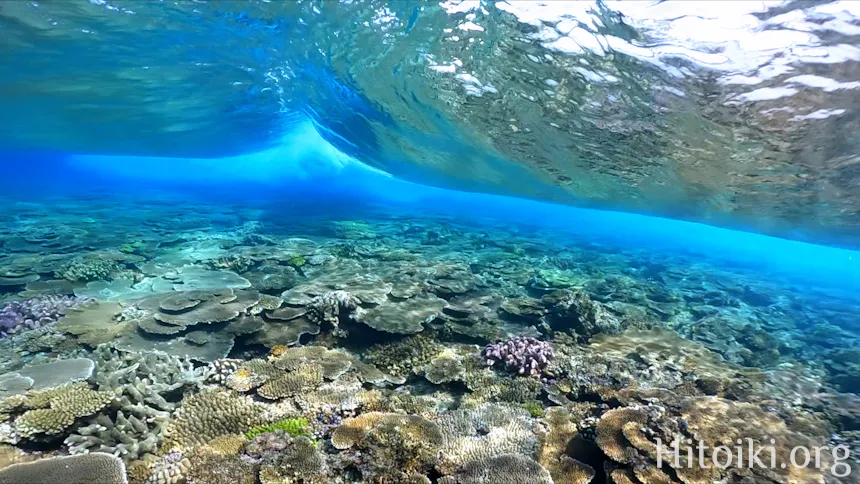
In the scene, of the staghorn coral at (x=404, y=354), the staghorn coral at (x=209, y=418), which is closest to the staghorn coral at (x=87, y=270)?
the staghorn coral at (x=209, y=418)

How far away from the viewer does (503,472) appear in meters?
4.28

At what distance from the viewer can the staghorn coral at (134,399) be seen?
14.5 ft

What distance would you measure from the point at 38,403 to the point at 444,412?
5126 millimetres

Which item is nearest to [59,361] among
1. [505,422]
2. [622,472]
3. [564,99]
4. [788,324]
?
[505,422]

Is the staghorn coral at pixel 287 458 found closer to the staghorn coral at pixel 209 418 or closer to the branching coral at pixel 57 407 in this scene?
the staghorn coral at pixel 209 418

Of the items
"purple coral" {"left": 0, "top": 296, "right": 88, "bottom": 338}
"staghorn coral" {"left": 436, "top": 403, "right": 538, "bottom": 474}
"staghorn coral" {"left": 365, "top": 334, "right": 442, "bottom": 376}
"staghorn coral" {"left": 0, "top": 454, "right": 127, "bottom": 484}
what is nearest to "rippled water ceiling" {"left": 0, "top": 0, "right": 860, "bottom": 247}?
"staghorn coral" {"left": 365, "top": 334, "right": 442, "bottom": 376}

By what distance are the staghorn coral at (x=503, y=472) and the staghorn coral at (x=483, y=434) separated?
0.12 meters

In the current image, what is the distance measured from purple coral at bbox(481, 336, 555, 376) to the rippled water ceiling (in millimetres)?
8454

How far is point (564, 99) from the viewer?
15.9m

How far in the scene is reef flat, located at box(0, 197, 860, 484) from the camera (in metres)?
4.40

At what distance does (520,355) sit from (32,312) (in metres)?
10.2

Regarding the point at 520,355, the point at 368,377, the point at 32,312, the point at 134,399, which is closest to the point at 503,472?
the point at 368,377

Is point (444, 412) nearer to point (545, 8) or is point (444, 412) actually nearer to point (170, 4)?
point (545, 8)

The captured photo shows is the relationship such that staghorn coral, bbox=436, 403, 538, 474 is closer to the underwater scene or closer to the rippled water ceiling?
the underwater scene
